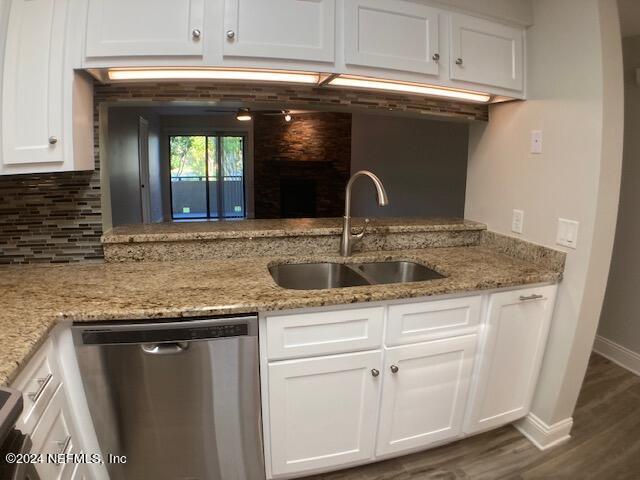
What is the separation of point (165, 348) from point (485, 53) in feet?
6.20

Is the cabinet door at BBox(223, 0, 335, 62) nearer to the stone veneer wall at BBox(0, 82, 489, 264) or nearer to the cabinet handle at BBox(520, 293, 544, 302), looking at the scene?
the stone veneer wall at BBox(0, 82, 489, 264)

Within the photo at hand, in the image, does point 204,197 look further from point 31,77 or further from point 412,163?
point 31,77

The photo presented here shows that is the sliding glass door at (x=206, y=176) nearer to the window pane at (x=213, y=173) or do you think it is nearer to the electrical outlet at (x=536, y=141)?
the window pane at (x=213, y=173)

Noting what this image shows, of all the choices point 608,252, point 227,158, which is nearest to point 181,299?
point 608,252

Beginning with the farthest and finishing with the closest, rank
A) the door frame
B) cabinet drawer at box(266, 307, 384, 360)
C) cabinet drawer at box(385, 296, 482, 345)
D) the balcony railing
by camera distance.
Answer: the balcony railing, the door frame, cabinet drawer at box(385, 296, 482, 345), cabinet drawer at box(266, 307, 384, 360)

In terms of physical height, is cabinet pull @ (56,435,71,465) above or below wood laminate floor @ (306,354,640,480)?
above

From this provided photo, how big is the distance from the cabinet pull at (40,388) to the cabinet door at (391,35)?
154 cm

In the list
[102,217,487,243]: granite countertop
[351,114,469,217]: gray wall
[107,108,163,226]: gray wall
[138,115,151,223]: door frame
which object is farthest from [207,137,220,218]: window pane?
[102,217,487,243]: granite countertop

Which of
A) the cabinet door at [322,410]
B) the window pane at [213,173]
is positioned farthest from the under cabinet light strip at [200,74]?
the window pane at [213,173]

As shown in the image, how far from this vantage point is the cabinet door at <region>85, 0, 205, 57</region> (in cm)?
128

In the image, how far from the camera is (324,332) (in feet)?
4.30

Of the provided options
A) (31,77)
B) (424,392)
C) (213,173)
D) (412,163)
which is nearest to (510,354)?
(424,392)

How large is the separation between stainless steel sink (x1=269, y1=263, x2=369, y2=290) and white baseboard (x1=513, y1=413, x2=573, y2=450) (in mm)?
1209

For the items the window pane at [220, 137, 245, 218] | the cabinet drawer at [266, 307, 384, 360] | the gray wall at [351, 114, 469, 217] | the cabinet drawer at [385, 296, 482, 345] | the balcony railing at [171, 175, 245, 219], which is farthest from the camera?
the balcony railing at [171, 175, 245, 219]
